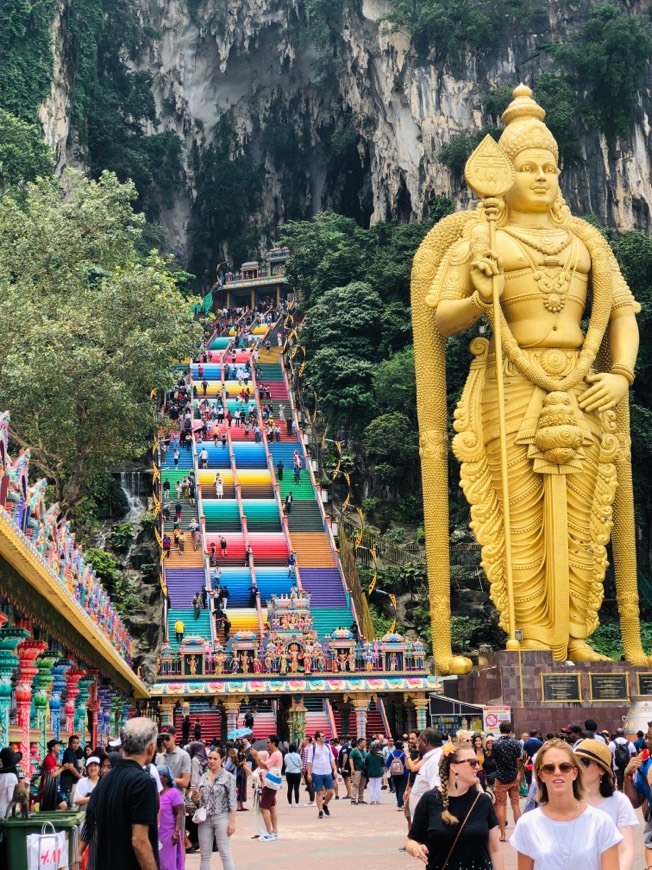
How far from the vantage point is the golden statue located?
1844cm

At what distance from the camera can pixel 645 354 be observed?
33.3 metres

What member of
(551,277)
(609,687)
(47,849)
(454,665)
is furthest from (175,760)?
(551,277)

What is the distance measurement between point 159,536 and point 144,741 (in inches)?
1029

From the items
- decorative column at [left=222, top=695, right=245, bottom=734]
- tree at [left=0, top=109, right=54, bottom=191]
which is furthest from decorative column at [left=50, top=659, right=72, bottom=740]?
tree at [left=0, top=109, right=54, bottom=191]

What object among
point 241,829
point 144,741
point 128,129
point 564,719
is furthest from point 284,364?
point 144,741

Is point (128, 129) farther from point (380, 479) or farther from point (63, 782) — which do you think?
point (63, 782)

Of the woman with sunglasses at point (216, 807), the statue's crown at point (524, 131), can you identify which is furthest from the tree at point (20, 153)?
the woman with sunglasses at point (216, 807)

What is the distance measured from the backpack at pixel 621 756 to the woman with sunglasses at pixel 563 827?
30.8ft

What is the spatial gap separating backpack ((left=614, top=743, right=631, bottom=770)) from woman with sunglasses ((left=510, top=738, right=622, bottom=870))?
9.39 meters

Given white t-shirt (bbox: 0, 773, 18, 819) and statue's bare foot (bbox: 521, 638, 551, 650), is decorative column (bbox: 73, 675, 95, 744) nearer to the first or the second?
statue's bare foot (bbox: 521, 638, 551, 650)

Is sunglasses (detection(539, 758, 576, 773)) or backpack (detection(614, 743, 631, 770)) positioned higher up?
sunglasses (detection(539, 758, 576, 773))

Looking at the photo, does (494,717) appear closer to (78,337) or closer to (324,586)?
(78,337)

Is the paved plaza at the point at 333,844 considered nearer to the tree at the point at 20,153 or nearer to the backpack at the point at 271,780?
the backpack at the point at 271,780

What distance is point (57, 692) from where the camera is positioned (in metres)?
13.1
